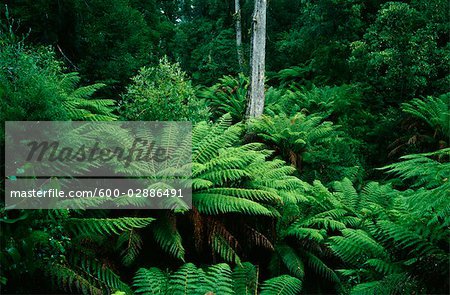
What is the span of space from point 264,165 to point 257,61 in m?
4.20

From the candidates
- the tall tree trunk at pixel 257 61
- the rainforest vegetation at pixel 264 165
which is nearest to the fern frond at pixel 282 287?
the rainforest vegetation at pixel 264 165

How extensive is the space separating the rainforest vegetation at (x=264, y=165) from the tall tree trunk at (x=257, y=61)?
0.11 meters

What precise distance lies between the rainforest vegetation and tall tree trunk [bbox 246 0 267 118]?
11cm

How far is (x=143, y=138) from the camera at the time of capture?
15.4ft

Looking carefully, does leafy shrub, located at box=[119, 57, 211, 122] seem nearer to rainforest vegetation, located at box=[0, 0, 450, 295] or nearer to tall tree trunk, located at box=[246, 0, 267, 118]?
rainforest vegetation, located at box=[0, 0, 450, 295]

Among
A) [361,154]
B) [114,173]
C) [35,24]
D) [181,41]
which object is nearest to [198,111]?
[114,173]

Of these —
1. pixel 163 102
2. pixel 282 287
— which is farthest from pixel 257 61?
pixel 282 287

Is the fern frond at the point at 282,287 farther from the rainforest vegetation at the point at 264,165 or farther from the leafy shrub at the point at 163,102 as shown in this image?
the leafy shrub at the point at 163,102

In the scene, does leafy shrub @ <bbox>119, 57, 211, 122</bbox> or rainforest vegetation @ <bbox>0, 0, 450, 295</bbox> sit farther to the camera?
leafy shrub @ <bbox>119, 57, 211, 122</bbox>

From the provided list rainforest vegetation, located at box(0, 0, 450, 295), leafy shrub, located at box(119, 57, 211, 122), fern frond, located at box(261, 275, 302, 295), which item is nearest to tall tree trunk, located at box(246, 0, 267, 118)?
rainforest vegetation, located at box(0, 0, 450, 295)

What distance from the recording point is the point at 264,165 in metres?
4.64

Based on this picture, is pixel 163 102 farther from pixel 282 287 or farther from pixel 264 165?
pixel 282 287

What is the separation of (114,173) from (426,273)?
2.90m

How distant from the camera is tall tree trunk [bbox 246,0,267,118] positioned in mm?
8102
